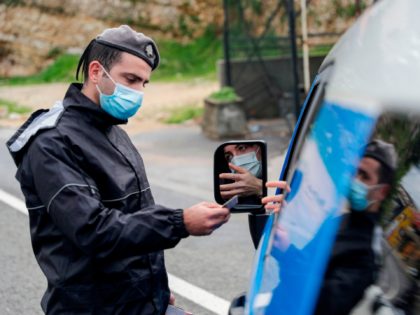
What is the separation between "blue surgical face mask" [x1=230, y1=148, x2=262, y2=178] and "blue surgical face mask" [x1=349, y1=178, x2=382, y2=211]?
0.90m

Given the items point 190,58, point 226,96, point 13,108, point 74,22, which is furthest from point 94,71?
point 74,22

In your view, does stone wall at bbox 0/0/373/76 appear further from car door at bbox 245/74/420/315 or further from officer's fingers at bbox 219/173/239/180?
car door at bbox 245/74/420/315

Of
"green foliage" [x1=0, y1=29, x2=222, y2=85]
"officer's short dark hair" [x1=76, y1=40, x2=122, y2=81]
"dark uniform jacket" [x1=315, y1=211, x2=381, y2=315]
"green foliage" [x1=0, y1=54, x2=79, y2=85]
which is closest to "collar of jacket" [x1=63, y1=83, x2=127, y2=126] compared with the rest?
"officer's short dark hair" [x1=76, y1=40, x2=122, y2=81]

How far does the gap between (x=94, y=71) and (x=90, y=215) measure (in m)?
0.51

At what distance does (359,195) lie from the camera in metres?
1.73

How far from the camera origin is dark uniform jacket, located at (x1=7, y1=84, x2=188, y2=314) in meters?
2.31

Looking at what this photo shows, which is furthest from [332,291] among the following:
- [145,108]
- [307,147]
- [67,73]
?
[67,73]

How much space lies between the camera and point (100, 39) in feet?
8.34

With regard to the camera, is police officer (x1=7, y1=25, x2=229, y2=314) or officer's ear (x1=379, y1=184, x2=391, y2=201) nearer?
officer's ear (x1=379, y1=184, x2=391, y2=201)

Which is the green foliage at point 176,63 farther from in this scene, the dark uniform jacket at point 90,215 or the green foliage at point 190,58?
the dark uniform jacket at point 90,215

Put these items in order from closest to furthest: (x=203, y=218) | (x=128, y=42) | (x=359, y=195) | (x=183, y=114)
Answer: (x=359, y=195)
(x=203, y=218)
(x=128, y=42)
(x=183, y=114)

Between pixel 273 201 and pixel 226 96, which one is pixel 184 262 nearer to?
pixel 273 201

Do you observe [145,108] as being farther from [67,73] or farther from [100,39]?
[100,39]

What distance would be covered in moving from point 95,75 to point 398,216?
1175mm
